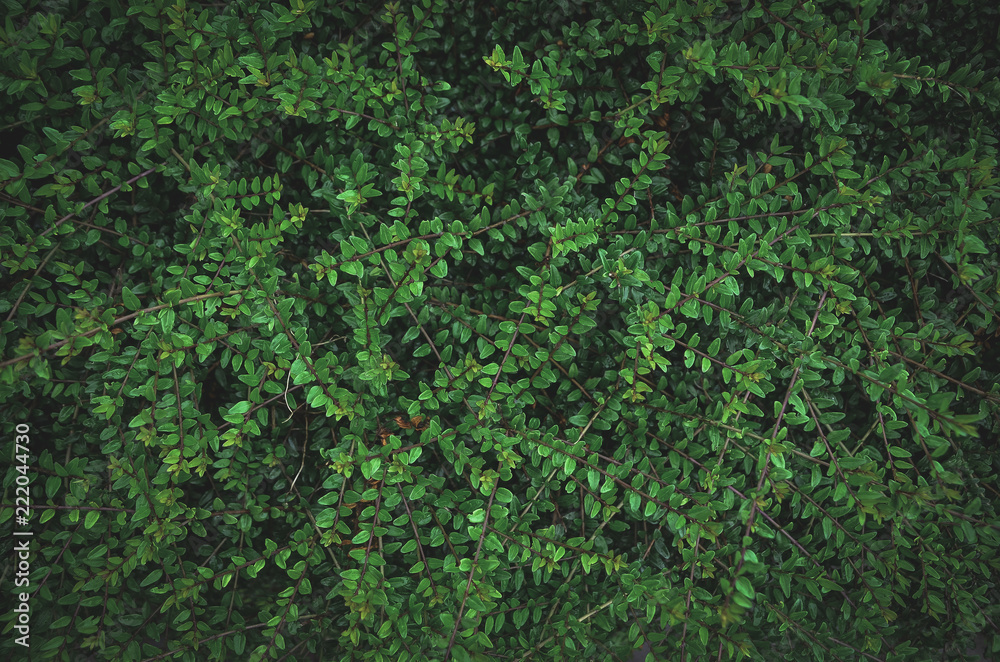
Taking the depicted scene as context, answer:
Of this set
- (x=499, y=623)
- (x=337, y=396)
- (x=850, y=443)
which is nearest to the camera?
(x=337, y=396)

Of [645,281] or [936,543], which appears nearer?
[645,281]

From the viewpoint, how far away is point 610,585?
244 cm

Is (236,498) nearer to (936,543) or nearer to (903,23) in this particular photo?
(936,543)

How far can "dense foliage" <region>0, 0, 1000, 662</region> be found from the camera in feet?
6.79

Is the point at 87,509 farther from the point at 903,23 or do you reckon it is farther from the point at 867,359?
the point at 903,23

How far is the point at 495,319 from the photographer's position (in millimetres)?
2303

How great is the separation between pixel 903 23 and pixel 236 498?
11.6ft

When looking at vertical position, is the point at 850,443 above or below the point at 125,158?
below

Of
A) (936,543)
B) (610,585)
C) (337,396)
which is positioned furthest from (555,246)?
(936,543)

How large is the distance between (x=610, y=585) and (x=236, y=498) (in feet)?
5.46

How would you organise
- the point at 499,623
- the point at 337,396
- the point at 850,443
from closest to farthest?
the point at 337,396, the point at 499,623, the point at 850,443

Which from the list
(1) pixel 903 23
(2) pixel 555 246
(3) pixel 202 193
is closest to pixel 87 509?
(3) pixel 202 193

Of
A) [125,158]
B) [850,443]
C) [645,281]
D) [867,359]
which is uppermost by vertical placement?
[125,158]

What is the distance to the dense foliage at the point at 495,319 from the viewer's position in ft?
6.79
